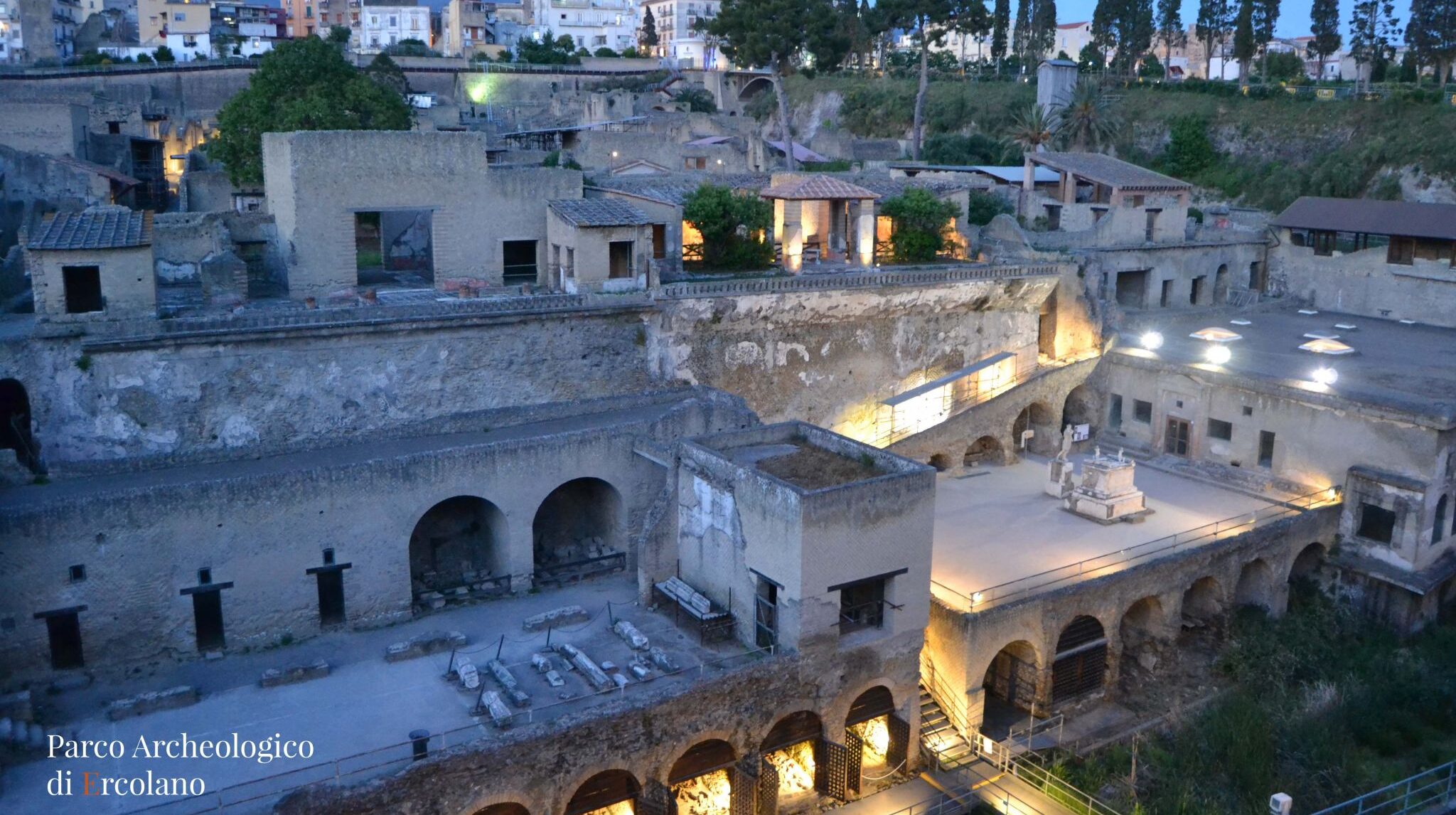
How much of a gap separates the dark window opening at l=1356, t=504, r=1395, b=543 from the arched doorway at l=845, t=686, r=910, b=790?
14351 millimetres

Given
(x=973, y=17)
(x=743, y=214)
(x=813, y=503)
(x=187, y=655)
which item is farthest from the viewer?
(x=973, y=17)

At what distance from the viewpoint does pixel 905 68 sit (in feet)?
247

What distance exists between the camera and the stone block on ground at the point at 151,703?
760 inches

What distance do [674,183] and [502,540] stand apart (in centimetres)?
1623

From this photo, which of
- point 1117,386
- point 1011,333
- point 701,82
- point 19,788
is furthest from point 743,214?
point 701,82

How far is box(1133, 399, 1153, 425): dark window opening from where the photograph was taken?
112 ft

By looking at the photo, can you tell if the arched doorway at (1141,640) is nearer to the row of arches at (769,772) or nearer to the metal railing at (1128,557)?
the metal railing at (1128,557)

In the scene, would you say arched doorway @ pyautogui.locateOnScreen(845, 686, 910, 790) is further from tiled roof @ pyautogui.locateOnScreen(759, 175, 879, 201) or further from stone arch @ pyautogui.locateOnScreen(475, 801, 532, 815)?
tiled roof @ pyautogui.locateOnScreen(759, 175, 879, 201)

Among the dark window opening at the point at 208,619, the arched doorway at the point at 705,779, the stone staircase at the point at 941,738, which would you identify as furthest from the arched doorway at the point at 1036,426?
the dark window opening at the point at 208,619

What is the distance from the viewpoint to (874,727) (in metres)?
22.7

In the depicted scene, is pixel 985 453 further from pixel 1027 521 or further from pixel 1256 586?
pixel 1256 586

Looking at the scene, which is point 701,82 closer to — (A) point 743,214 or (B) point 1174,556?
(A) point 743,214

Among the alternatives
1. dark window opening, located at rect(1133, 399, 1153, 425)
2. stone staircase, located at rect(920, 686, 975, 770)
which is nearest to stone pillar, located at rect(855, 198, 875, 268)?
dark window opening, located at rect(1133, 399, 1153, 425)

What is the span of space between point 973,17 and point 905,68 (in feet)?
47.0
